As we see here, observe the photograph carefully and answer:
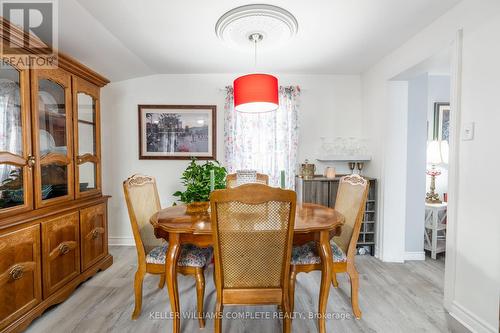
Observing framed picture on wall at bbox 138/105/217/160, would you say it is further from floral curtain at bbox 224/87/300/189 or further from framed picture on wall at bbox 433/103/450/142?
framed picture on wall at bbox 433/103/450/142

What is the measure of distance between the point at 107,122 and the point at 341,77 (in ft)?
11.2

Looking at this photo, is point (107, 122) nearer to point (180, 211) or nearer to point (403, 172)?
point (180, 211)

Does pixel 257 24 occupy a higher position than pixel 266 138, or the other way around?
pixel 257 24

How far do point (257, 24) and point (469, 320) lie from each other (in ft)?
8.88

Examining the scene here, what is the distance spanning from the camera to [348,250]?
1.88m

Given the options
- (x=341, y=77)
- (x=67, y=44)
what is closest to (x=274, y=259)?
(x=67, y=44)

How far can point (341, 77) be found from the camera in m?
3.55

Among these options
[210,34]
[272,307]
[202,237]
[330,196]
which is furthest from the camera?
[330,196]

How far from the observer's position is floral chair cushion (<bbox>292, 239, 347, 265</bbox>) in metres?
1.78

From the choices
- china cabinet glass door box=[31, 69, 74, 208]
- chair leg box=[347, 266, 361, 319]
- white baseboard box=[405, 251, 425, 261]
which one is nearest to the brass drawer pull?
china cabinet glass door box=[31, 69, 74, 208]

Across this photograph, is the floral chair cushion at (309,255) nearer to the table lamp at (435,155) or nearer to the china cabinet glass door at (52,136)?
the china cabinet glass door at (52,136)

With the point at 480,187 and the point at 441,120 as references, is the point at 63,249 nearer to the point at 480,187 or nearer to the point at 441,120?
the point at 480,187

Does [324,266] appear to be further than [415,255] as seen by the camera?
No

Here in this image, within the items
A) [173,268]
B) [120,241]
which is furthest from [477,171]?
[120,241]
